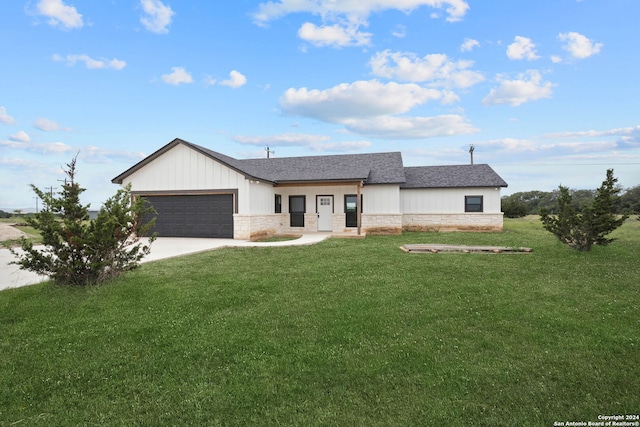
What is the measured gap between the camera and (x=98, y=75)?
15406 millimetres

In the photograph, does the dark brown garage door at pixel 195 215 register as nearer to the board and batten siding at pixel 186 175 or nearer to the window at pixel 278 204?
the board and batten siding at pixel 186 175

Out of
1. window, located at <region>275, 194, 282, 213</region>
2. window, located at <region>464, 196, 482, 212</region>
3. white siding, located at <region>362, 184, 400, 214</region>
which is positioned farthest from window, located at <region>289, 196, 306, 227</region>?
window, located at <region>464, 196, 482, 212</region>

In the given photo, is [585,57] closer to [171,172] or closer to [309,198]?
[309,198]

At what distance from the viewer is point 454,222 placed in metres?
22.3

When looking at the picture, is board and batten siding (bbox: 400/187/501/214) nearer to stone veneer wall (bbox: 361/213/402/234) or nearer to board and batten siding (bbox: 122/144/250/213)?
stone veneer wall (bbox: 361/213/402/234)

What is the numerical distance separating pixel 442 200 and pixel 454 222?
169cm

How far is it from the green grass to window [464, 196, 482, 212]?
47.4 ft

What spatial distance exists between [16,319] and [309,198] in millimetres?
16733

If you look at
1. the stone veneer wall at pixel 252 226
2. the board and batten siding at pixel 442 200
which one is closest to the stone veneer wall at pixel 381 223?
the board and batten siding at pixel 442 200

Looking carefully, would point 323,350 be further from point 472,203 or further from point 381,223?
point 472,203

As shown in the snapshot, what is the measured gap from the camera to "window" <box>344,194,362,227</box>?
20906 millimetres

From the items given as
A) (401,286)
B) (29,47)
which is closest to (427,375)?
(401,286)

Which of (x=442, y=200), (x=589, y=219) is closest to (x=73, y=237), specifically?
(x=589, y=219)

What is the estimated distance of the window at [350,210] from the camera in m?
20.9
